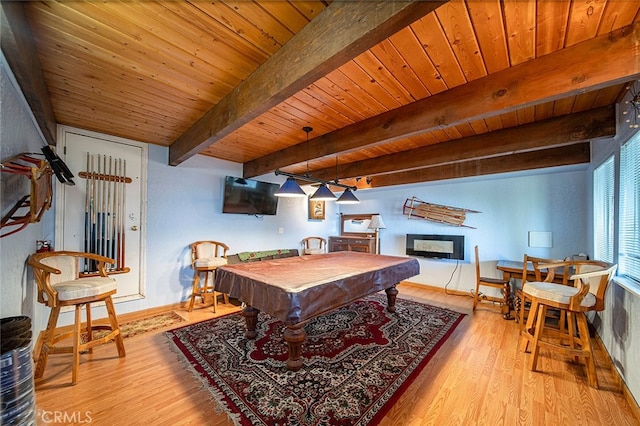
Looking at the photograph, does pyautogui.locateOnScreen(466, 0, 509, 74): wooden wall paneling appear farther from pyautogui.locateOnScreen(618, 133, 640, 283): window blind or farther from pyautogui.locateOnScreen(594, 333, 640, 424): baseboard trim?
pyautogui.locateOnScreen(594, 333, 640, 424): baseboard trim

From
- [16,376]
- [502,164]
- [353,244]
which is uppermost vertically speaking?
[502,164]

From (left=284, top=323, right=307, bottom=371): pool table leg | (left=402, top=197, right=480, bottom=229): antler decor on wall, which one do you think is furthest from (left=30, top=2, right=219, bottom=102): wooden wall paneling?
(left=402, top=197, right=480, bottom=229): antler decor on wall

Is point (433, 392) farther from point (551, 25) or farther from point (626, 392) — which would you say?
point (551, 25)

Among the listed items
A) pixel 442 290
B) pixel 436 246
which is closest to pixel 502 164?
pixel 436 246

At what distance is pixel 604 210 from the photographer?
273 centimetres

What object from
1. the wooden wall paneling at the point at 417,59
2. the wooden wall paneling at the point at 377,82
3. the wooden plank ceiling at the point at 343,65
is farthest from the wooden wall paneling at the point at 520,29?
the wooden wall paneling at the point at 377,82

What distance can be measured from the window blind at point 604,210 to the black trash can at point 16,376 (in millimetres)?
4587

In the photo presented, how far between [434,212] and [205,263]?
4.38 meters

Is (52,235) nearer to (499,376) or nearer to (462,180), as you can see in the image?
(499,376)

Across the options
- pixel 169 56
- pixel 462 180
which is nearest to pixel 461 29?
pixel 169 56

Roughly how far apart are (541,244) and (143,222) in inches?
242

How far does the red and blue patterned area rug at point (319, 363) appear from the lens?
1640 millimetres

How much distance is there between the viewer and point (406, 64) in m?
1.68

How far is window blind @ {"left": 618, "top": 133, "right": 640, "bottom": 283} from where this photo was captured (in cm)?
184
